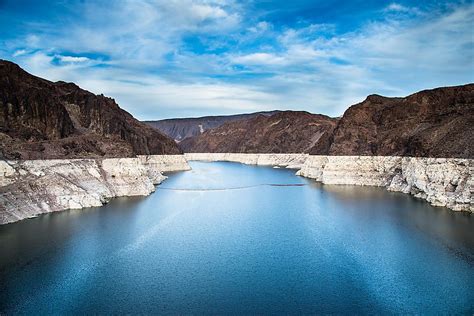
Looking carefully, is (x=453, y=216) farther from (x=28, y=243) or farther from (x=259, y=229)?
(x=28, y=243)

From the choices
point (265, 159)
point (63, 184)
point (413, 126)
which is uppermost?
Answer: point (413, 126)

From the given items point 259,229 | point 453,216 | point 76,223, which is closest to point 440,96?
point 453,216

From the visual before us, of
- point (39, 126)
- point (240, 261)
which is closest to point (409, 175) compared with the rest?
point (240, 261)

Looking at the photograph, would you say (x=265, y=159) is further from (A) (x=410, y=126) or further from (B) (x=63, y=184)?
(B) (x=63, y=184)

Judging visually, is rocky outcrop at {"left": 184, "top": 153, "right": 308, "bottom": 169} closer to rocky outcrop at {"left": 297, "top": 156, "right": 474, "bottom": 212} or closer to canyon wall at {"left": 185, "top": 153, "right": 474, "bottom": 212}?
canyon wall at {"left": 185, "top": 153, "right": 474, "bottom": 212}

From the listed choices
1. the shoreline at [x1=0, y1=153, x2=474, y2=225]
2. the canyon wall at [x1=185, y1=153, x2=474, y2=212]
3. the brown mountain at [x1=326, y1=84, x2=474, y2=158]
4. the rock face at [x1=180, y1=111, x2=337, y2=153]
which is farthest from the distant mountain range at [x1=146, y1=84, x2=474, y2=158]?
the rock face at [x1=180, y1=111, x2=337, y2=153]

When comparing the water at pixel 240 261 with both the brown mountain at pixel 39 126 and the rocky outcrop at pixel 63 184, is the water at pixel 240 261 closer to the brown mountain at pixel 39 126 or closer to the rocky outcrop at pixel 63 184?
the rocky outcrop at pixel 63 184
